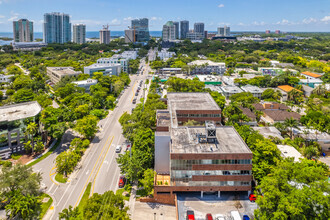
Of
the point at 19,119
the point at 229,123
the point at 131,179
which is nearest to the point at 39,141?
the point at 19,119

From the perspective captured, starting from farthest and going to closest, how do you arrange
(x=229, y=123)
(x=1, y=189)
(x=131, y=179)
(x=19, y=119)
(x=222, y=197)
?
1. (x=229, y=123)
2. (x=19, y=119)
3. (x=131, y=179)
4. (x=222, y=197)
5. (x=1, y=189)

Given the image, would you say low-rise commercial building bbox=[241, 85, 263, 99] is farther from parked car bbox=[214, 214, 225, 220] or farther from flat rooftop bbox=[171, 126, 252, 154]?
parked car bbox=[214, 214, 225, 220]

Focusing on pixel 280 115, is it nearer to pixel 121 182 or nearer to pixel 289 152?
pixel 289 152

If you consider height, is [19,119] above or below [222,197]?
above

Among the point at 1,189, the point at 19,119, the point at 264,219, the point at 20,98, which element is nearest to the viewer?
the point at 264,219

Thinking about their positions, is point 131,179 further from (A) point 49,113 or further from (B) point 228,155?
(A) point 49,113

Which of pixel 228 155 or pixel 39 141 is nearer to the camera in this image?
pixel 228 155

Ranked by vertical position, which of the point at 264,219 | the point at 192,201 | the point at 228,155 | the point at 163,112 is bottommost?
the point at 192,201

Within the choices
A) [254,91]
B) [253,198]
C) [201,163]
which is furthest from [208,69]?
[253,198]

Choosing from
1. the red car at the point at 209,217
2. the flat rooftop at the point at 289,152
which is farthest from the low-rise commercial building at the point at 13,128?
the flat rooftop at the point at 289,152
